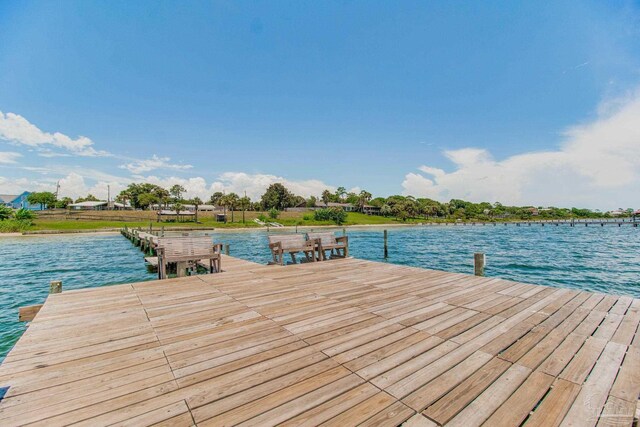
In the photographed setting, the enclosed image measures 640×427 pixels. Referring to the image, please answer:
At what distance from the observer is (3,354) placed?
6363mm

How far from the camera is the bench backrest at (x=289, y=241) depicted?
9039 millimetres

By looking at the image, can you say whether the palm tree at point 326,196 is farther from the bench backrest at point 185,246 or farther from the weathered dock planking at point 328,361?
the weathered dock planking at point 328,361

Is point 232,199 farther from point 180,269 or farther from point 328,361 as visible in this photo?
point 328,361

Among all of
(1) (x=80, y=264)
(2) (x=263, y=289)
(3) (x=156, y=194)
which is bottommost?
(1) (x=80, y=264)

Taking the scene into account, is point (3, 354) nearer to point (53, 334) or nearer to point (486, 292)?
point (53, 334)

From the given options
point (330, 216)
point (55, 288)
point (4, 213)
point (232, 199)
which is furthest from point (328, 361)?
point (232, 199)

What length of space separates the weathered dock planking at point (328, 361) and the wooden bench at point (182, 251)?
2121mm

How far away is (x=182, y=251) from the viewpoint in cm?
735

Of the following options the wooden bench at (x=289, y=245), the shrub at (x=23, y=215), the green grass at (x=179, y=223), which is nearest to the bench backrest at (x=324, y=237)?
the wooden bench at (x=289, y=245)

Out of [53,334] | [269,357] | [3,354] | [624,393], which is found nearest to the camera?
[624,393]

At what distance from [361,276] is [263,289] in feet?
7.80

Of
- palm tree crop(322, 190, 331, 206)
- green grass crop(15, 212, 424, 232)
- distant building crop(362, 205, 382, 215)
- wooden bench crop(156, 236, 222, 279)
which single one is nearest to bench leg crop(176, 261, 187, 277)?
wooden bench crop(156, 236, 222, 279)

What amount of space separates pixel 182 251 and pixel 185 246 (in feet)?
0.47

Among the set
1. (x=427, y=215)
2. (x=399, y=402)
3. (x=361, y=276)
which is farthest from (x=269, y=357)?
(x=427, y=215)
